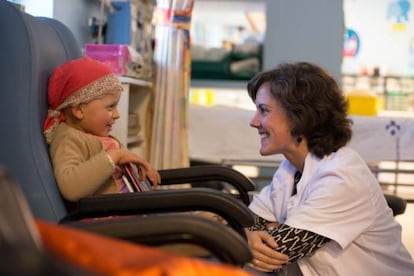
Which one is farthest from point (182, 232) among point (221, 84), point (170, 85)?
point (221, 84)

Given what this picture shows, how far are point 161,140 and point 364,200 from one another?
1.65 m

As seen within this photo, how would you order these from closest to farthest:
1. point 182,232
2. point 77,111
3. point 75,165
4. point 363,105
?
1. point 182,232
2. point 75,165
3. point 77,111
4. point 363,105

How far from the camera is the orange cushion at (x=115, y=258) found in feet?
1.63

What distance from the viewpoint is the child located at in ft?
4.12

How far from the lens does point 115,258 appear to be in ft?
1.68

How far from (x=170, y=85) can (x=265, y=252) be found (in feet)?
5.53

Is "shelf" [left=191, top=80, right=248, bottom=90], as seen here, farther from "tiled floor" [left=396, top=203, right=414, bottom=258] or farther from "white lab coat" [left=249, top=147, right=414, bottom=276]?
"white lab coat" [left=249, top=147, right=414, bottom=276]

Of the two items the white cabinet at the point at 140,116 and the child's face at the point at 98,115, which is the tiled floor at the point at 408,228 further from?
the child's face at the point at 98,115

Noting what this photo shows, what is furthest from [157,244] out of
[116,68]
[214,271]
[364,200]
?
[116,68]

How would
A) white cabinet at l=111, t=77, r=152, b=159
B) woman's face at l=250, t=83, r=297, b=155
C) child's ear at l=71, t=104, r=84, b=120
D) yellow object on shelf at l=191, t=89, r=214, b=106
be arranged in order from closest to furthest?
child's ear at l=71, t=104, r=84, b=120 → woman's face at l=250, t=83, r=297, b=155 → white cabinet at l=111, t=77, r=152, b=159 → yellow object on shelf at l=191, t=89, r=214, b=106

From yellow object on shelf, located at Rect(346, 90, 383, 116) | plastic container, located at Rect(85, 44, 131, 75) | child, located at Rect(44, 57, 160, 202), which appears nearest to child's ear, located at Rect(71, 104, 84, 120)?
child, located at Rect(44, 57, 160, 202)

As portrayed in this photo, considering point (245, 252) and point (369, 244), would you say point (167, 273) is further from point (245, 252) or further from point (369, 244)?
point (369, 244)

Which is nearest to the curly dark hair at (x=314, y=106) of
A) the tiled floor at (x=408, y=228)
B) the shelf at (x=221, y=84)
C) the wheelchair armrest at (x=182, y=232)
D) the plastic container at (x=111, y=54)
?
the wheelchair armrest at (x=182, y=232)

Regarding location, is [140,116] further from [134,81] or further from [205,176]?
[205,176]
